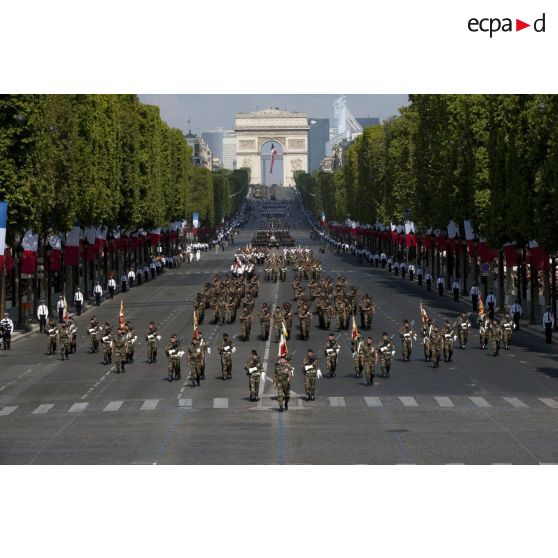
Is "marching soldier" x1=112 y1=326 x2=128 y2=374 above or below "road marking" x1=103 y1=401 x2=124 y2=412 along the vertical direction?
above

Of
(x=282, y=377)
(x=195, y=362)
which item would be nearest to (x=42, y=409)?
(x=195, y=362)

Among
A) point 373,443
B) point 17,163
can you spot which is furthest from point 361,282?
point 373,443

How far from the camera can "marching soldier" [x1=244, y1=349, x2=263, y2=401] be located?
43750 millimetres

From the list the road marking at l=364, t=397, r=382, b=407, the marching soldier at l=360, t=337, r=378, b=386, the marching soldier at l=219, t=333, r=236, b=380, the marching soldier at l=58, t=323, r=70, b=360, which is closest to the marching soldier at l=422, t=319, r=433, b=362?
the marching soldier at l=360, t=337, r=378, b=386

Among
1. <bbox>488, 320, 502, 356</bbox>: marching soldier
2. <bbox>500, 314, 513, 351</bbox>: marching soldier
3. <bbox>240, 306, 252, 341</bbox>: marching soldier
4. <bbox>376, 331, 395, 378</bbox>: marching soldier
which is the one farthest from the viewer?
<bbox>240, 306, 252, 341</bbox>: marching soldier

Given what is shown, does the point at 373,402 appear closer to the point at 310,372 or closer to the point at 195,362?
the point at 310,372

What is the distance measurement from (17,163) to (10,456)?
36882 millimetres

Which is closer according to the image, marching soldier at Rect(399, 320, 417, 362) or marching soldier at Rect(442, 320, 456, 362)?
marching soldier at Rect(442, 320, 456, 362)

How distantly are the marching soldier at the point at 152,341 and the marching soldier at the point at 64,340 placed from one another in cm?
341

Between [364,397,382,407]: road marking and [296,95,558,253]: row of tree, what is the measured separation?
24.0 m

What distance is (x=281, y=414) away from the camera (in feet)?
136

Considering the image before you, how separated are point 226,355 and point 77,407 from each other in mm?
7579

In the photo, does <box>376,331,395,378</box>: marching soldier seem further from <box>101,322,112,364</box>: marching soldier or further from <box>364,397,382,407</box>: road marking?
<box>101,322,112,364</box>: marching soldier

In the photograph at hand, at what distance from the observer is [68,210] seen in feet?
261
